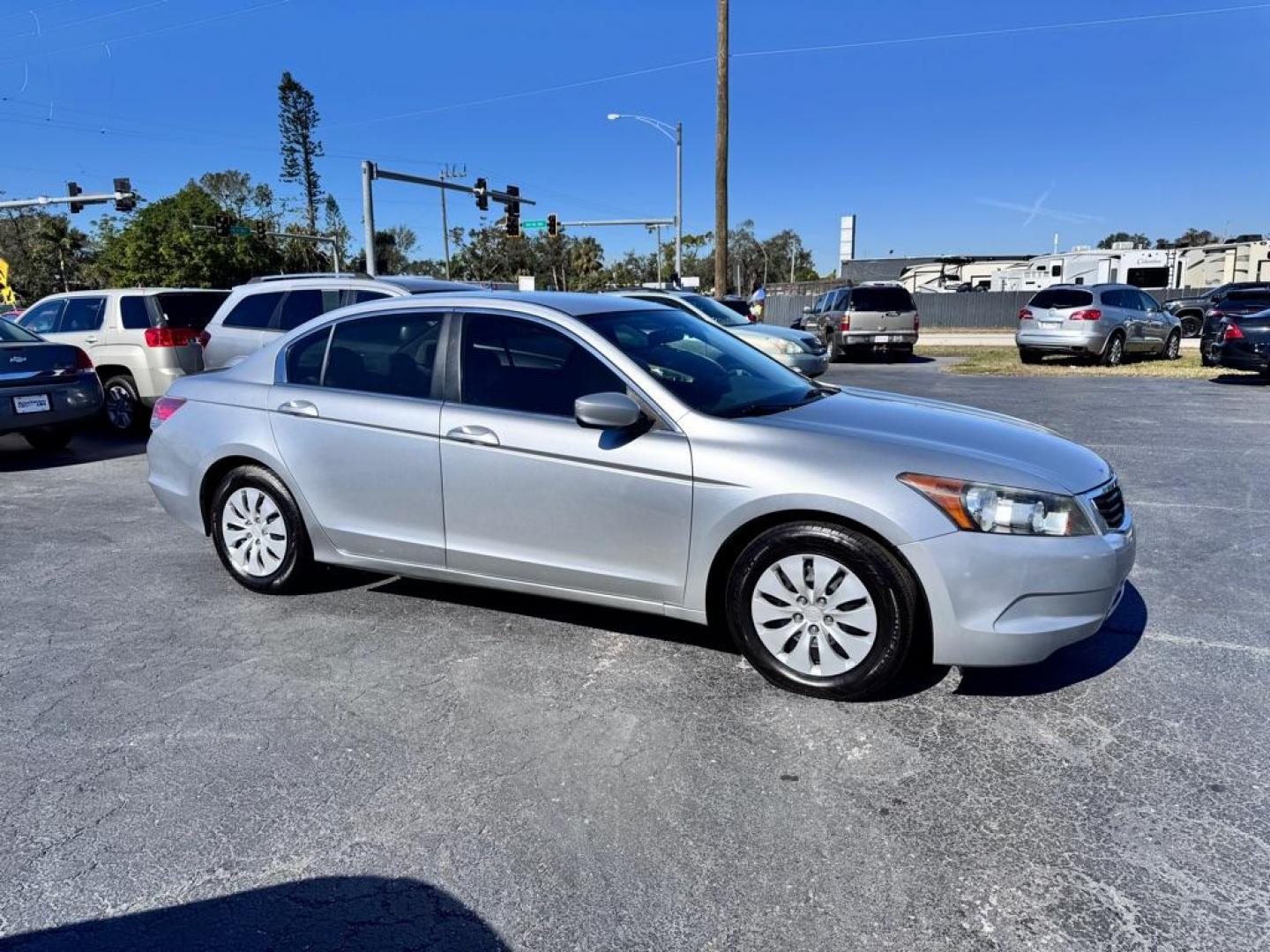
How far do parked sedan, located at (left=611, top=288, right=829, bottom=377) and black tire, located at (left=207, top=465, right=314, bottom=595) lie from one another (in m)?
8.21

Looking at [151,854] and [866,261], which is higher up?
[866,261]

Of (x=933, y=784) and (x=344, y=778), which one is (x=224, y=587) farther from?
(x=933, y=784)

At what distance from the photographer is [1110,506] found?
3.61 meters

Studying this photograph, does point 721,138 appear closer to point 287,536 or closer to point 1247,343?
point 1247,343

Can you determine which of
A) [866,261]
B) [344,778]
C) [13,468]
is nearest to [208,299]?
[13,468]

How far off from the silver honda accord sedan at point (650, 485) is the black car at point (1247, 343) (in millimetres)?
12162

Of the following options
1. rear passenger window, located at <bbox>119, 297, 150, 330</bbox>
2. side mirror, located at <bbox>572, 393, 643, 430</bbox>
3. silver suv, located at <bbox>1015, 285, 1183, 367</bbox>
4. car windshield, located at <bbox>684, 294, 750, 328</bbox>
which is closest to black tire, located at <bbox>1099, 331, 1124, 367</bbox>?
silver suv, located at <bbox>1015, 285, 1183, 367</bbox>

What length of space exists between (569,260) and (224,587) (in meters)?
102

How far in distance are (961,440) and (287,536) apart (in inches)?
138

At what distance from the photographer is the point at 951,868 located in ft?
8.49

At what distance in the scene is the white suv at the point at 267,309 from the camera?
895 cm

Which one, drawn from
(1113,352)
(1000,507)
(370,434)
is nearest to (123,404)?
(370,434)

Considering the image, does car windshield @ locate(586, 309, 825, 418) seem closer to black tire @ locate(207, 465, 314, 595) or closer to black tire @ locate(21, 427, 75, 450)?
black tire @ locate(207, 465, 314, 595)

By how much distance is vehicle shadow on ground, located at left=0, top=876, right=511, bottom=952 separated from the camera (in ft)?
7.60
